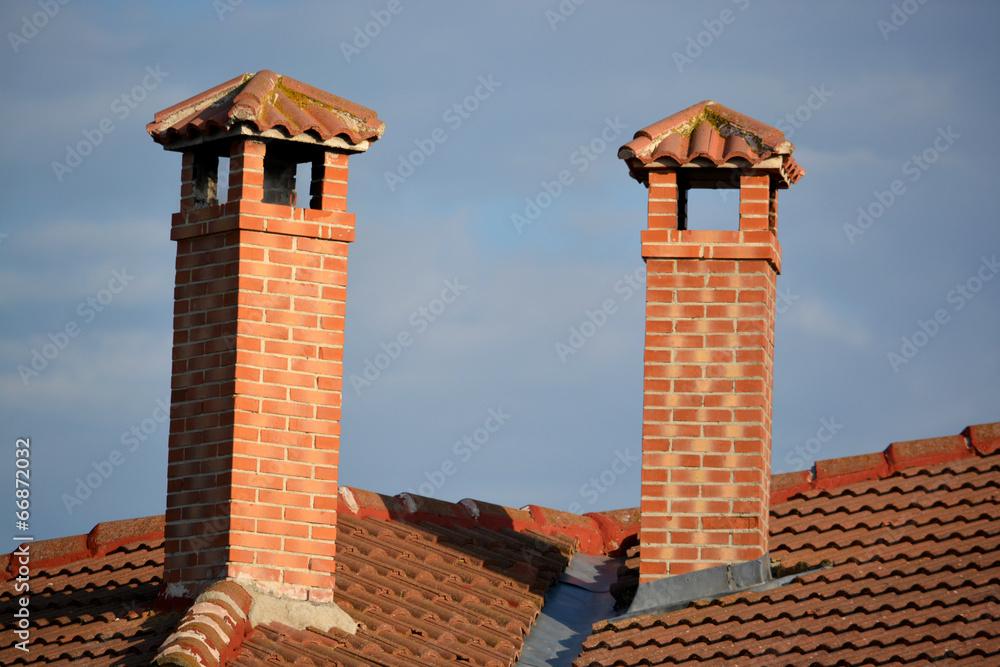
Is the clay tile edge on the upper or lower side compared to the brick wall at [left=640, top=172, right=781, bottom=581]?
lower

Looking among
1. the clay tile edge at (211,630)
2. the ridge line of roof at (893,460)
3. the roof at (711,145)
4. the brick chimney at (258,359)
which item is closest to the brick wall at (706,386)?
the roof at (711,145)

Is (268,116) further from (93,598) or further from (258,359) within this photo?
(93,598)

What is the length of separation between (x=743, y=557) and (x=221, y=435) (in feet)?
10.9

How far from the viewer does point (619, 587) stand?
896cm

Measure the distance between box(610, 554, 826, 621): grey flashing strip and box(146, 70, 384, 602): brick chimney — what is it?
2.02 metres

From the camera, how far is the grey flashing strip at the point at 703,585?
7902mm

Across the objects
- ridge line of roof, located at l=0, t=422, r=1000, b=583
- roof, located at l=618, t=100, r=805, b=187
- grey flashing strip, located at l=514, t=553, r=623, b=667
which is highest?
roof, located at l=618, t=100, r=805, b=187

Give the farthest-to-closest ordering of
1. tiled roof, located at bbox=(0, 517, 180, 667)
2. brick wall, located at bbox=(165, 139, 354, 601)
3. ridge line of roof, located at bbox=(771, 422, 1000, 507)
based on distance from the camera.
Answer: ridge line of roof, located at bbox=(771, 422, 1000, 507)
brick wall, located at bbox=(165, 139, 354, 601)
tiled roof, located at bbox=(0, 517, 180, 667)

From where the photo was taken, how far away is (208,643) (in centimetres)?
654

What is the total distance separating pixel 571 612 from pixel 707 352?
6.95 ft

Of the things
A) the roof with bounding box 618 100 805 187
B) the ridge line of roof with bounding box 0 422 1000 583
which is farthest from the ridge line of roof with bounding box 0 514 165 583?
the roof with bounding box 618 100 805 187

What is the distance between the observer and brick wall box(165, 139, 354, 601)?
24.4 feet

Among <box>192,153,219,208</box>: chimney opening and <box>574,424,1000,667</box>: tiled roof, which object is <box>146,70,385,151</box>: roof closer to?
<box>192,153,219,208</box>: chimney opening

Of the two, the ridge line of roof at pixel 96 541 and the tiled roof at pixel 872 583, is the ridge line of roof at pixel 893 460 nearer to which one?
the tiled roof at pixel 872 583
